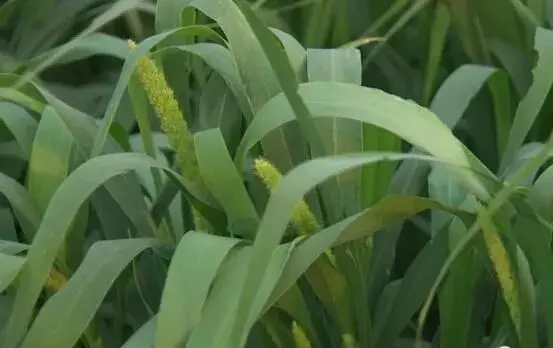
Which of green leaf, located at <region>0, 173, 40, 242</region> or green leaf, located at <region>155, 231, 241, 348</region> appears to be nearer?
green leaf, located at <region>155, 231, 241, 348</region>

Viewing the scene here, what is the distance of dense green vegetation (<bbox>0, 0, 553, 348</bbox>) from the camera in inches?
16.3

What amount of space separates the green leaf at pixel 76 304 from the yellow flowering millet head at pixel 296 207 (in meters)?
0.09

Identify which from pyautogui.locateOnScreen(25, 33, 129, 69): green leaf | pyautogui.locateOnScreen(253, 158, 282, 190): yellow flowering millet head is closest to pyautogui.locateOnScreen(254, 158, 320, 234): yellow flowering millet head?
pyautogui.locateOnScreen(253, 158, 282, 190): yellow flowering millet head

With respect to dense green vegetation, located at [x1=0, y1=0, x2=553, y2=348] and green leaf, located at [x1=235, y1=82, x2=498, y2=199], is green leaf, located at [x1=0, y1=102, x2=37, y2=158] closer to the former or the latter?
dense green vegetation, located at [x1=0, y1=0, x2=553, y2=348]

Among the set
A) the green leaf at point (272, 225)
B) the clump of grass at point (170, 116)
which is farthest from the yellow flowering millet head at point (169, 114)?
the green leaf at point (272, 225)

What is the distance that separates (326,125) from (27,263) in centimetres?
17

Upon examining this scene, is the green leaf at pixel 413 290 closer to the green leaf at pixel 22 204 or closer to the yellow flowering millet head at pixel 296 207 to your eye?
the yellow flowering millet head at pixel 296 207

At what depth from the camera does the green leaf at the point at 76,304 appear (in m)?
0.43

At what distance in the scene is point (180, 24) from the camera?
0.55m

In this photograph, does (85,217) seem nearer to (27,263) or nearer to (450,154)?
(27,263)

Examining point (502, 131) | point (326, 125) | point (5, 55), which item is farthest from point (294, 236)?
point (5, 55)

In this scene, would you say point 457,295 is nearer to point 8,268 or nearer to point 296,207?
point 296,207

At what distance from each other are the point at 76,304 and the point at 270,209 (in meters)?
0.12

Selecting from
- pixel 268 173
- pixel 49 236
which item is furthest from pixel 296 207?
pixel 49 236
